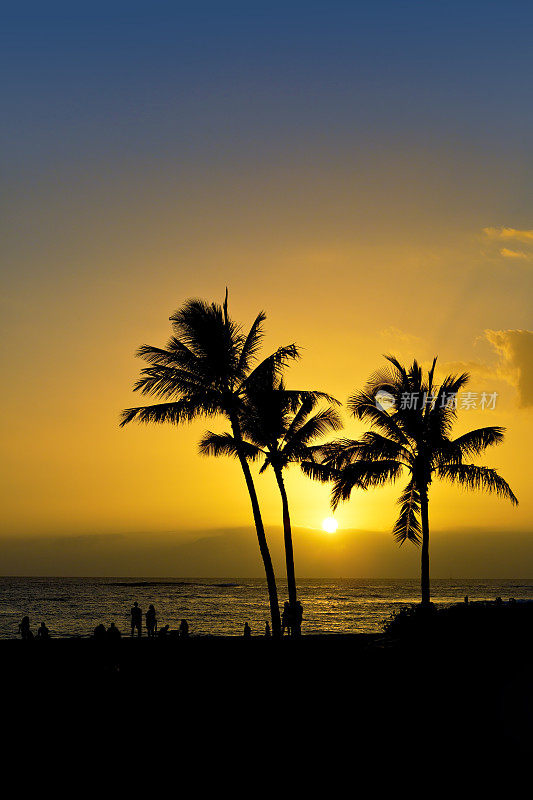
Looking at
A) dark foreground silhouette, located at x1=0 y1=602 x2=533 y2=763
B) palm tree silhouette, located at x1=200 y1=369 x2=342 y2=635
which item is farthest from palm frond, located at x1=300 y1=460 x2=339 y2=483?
dark foreground silhouette, located at x1=0 y1=602 x2=533 y2=763

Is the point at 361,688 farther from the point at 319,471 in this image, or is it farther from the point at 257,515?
the point at 319,471

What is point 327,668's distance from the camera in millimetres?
19156

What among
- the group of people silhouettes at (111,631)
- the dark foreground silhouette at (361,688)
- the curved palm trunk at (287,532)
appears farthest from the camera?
the curved palm trunk at (287,532)

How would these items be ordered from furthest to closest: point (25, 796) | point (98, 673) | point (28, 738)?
point (98, 673)
point (28, 738)
point (25, 796)

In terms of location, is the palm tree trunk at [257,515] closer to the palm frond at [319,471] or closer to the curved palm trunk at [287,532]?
the curved palm trunk at [287,532]

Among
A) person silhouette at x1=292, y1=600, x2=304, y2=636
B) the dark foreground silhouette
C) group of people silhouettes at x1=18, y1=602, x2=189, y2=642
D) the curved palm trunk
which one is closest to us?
the dark foreground silhouette

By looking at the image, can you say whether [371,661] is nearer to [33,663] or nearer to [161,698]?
[161,698]

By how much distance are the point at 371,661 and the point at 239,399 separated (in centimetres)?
1414

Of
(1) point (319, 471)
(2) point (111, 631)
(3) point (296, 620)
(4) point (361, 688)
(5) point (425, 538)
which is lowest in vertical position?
(3) point (296, 620)

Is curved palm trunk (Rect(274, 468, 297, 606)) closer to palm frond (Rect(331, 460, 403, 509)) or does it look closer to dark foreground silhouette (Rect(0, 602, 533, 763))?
A: palm frond (Rect(331, 460, 403, 509))

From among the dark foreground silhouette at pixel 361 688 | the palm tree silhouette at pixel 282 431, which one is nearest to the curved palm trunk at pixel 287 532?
the palm tree silhouette at pixel 282 431

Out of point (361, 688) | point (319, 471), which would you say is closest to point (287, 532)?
point (319, 471)

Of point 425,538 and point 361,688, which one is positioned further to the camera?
point 425,538

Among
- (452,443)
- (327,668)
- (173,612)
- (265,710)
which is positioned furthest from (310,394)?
(173,612)
